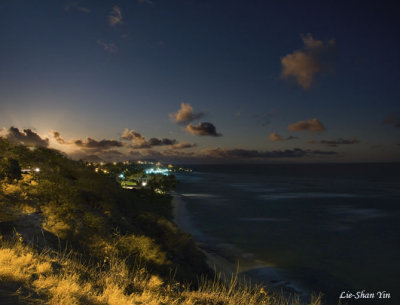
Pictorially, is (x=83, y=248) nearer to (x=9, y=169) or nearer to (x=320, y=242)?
(x=9, y=169)

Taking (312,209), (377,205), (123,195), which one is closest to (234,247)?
(123,195)

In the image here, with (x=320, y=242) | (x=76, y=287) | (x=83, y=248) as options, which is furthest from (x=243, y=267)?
(x=76, y=287)

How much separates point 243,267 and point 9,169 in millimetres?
21197

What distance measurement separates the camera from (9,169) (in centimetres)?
1933

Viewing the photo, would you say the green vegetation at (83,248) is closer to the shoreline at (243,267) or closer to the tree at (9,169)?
the tree at (9,169)

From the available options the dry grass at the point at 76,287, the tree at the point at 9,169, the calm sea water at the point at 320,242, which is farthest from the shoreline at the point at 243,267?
the tree at the point at 9,169

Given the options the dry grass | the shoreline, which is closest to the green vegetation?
the dry grass

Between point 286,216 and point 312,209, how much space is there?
1412cm

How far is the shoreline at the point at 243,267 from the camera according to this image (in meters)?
22.9

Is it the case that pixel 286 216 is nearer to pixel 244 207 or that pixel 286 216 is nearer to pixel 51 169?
pixel 244 207

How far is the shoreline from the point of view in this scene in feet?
75.1

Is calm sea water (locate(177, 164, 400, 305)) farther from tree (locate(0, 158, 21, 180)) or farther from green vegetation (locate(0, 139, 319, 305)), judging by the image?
tree (locate(0, 158, 21, 180))

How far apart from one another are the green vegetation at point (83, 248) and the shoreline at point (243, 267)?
8.70ft

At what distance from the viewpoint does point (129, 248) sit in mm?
16719
